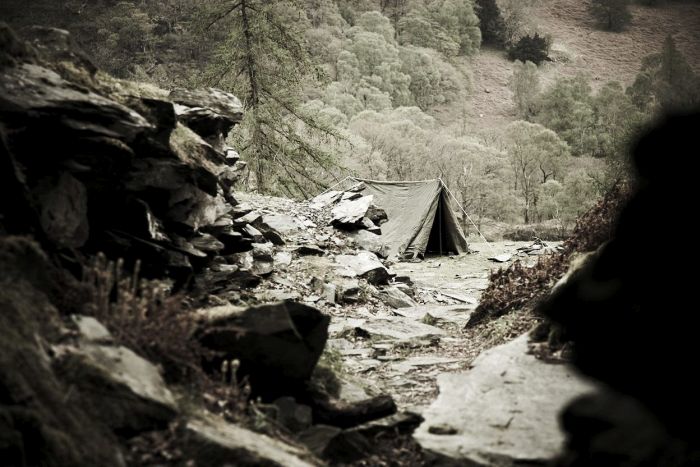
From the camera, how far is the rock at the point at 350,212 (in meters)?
13.1

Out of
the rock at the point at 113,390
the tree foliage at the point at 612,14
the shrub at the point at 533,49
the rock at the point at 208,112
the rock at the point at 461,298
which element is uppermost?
the tree foliage at the point at 612,14

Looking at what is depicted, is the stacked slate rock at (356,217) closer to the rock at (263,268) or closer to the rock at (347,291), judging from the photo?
the rock at (347,291)

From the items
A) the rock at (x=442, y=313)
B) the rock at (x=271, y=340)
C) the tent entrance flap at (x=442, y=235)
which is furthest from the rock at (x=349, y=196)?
the rock at (x=271, y=340)

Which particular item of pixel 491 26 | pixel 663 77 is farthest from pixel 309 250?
pixel 491 26

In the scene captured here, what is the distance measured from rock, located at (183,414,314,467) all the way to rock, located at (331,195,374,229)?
9925 millimetres

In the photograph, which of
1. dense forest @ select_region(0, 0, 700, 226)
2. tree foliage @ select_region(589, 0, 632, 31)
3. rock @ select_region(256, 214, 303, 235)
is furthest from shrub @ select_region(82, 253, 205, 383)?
tree foliage @ select_region(589, 0, 632, 31)

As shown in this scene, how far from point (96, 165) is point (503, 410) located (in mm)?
3732

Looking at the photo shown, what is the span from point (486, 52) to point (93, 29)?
7267cm

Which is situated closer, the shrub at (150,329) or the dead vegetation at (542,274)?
the shrub at (150,329)

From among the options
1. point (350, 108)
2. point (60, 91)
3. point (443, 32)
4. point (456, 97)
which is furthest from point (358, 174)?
point (443, 32)

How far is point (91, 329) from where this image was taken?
3238 millimetres

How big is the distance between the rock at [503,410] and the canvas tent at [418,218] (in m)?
12.8

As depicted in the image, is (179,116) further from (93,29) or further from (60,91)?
(93,29)

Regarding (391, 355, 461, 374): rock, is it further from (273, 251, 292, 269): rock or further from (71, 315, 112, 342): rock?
(273, 251, 292, 269): rock
